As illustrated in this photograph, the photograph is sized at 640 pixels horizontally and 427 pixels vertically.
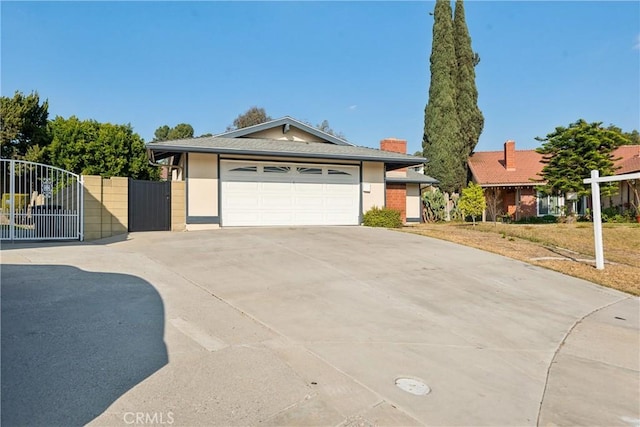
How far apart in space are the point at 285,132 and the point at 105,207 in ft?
25.5

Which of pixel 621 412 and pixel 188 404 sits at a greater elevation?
pixel 188 404

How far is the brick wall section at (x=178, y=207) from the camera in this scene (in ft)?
45.1

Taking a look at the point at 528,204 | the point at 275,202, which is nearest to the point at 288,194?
the point at 275,202

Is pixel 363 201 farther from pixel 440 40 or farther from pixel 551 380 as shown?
pixel 440 40

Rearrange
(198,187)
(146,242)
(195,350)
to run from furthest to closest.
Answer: (198,187), (146,242), (195,350)

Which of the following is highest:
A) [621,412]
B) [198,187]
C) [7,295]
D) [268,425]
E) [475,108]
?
[475,108]

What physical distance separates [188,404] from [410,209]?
65.9 feet

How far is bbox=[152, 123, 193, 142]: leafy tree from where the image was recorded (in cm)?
5634

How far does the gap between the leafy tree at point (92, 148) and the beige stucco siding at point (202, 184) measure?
1320cm

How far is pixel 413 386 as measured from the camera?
11.7ft

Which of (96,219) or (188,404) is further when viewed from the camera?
(96,219)

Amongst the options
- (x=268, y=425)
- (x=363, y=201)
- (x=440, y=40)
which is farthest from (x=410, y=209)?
(x=268, y=425)

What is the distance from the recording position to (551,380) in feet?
13.3


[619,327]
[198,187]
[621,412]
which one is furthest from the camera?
[198,187]
